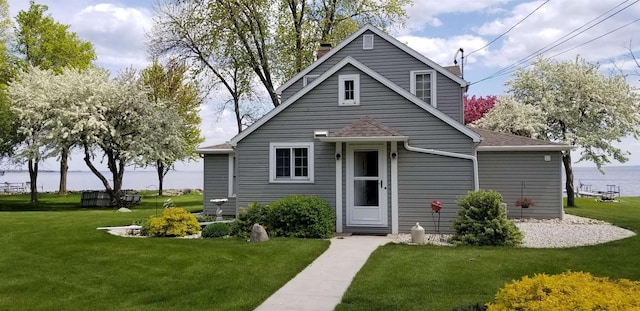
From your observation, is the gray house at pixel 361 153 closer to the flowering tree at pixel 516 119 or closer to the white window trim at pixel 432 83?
the white window trim at pixel 432 83

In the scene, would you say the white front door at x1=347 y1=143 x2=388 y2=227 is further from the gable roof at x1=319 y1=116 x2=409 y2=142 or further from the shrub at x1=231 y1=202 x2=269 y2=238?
the shrub at x1=231 y1=202 x2=269 y2=238

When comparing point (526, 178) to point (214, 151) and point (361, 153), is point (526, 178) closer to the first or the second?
point (361, 153)

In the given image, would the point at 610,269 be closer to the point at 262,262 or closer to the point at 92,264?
the point at 262,262

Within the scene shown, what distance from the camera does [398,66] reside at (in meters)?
17.1

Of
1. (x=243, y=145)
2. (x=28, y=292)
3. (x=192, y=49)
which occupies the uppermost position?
(x=192, y=49)

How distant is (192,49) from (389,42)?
1349 centimetres

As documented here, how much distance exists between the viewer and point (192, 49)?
86.3ft

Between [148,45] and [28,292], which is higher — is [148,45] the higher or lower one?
the higher one

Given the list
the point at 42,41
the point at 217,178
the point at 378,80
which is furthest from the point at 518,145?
the point at 42,41

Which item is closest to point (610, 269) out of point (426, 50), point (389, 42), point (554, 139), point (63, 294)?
point (63, 294)

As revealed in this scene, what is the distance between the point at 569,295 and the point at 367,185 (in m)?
9.32

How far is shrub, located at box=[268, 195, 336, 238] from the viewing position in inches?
469

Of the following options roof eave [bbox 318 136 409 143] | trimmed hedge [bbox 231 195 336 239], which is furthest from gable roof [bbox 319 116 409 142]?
trimmed hedge [bbox 231 195 336 239]

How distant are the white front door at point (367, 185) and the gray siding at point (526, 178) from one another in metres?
5.54
